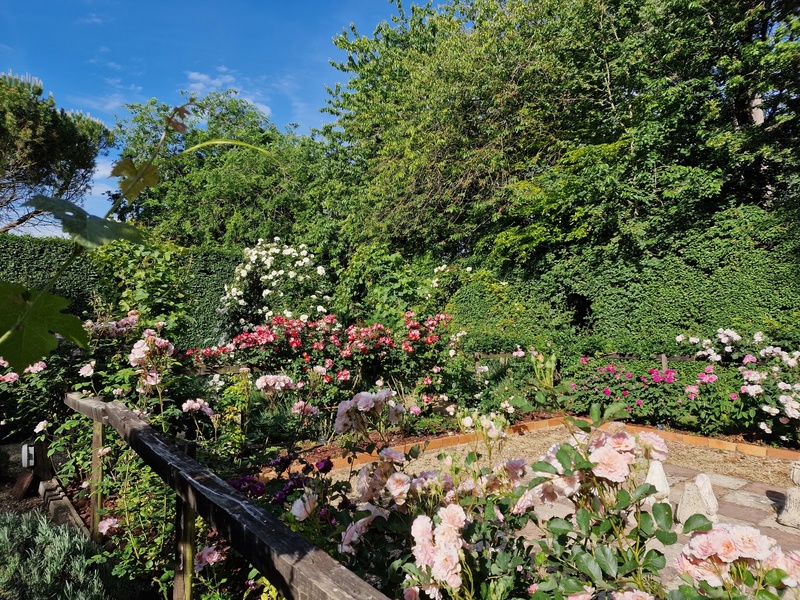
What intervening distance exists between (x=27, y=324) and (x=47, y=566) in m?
2.12

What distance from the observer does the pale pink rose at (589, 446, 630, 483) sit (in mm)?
1025

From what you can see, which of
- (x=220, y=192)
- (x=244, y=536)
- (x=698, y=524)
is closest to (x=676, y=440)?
(x=698, y=524)

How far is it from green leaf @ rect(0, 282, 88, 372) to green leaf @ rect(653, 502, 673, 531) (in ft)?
3.41

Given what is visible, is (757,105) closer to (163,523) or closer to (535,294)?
(535,294)

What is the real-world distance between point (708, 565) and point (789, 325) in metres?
5.90

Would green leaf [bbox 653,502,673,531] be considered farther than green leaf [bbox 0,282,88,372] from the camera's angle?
Yes

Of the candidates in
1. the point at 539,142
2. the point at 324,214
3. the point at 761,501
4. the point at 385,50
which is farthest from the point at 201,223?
the point at 761,501

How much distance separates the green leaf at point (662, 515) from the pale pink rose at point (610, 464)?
0.09 metres

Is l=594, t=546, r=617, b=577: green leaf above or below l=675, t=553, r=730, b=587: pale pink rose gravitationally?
below

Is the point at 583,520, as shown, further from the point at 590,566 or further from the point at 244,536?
the point at 244,536

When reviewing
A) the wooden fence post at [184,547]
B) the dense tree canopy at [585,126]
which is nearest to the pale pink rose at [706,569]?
the wooden fence post at [184,547]

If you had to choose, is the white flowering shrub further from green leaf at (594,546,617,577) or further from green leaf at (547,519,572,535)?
green leaf at (594,546,617,577)

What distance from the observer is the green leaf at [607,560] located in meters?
0.96

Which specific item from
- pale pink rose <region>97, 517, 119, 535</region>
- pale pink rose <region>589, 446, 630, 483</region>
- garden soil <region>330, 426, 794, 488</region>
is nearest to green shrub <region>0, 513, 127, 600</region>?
pale pink rose <region>97, 517, 119, 535</region>
